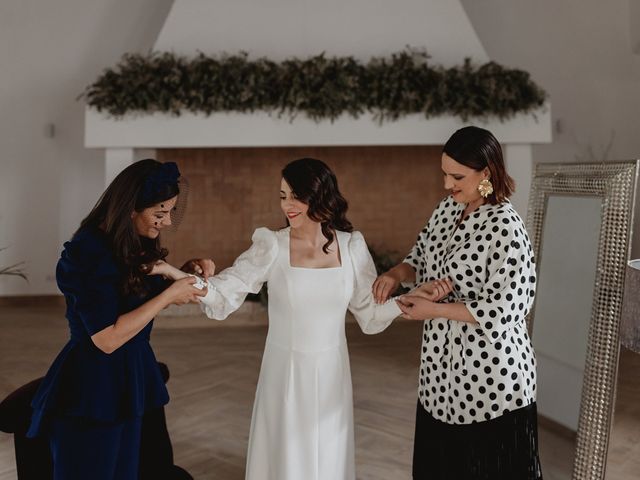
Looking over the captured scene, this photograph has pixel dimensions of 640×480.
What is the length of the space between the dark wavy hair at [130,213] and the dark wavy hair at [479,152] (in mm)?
980

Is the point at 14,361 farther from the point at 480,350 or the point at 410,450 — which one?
the point at 480,350

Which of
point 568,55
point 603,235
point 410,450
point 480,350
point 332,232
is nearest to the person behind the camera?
point 480,350

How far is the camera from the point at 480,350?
2.16 metres

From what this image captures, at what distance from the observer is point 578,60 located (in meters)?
7.21

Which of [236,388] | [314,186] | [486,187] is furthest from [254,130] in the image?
[486,187]

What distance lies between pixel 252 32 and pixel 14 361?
12.5ft

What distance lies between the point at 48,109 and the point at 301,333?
6423 millimetres

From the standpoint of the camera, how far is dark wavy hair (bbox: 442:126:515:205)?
2076 millimetres

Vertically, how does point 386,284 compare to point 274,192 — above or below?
below

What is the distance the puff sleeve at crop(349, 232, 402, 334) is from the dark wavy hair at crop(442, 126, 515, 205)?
21.0 inches

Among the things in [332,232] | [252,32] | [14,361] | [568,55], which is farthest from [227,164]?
[332,232]

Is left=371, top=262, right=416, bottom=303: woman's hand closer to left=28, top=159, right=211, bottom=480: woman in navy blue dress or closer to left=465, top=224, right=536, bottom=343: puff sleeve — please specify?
left=465, top=224, right=536, bottom=343: puff sleeve

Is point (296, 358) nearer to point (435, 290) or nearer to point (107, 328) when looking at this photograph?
point (435, 290)

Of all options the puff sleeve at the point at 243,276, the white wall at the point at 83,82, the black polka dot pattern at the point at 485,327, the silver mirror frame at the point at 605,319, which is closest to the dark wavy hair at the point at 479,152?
the black polka dot pattern at the point at 485,327
